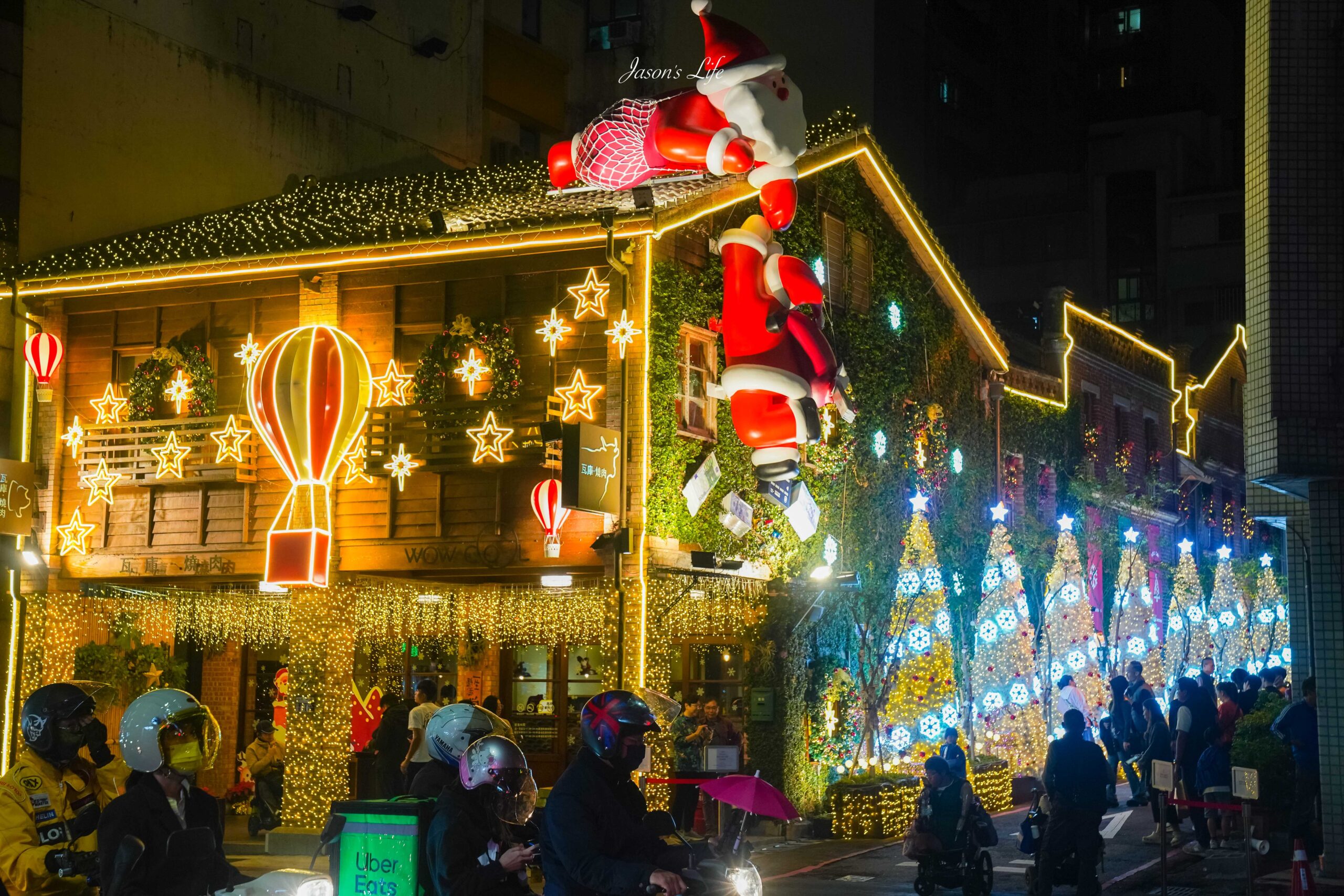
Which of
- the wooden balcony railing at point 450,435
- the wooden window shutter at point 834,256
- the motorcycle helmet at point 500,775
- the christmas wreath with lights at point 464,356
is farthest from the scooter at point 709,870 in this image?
the wooden window shutter at point 834,256

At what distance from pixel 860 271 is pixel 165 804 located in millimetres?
18258

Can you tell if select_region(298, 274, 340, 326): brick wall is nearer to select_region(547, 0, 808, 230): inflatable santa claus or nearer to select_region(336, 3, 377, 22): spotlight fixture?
select_region(547, 0, 808, 230): inflatable santa claus

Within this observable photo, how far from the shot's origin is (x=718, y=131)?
58.4 feet

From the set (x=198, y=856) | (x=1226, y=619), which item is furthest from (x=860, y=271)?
(x=1226, y=619)

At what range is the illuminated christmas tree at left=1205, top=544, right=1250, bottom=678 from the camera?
3791 cm

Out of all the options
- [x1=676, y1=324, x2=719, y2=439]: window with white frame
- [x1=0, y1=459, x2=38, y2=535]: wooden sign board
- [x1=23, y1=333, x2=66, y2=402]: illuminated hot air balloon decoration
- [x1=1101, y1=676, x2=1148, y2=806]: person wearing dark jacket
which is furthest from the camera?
[x1=1101, y1=676, x2=1148, y2=806]: person wearing dark jacket

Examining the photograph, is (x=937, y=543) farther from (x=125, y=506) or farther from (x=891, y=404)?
(x=125, y=506)

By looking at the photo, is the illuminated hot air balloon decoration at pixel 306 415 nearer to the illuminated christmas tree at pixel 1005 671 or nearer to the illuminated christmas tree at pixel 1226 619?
the illuminated christmas tree at pixel 1005 671

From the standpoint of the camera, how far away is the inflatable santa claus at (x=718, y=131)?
17516mm

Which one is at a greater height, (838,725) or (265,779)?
(838,725)

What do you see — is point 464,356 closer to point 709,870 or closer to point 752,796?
point 709,870

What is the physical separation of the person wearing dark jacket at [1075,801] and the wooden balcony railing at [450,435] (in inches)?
→ 273

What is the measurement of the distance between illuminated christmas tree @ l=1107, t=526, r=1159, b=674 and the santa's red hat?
59.8 ft

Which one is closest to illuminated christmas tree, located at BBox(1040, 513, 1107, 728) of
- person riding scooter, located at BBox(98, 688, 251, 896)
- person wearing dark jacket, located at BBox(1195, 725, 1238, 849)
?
person wearing dark jacket, located at BBox(1195, 725, 1238, 849)
